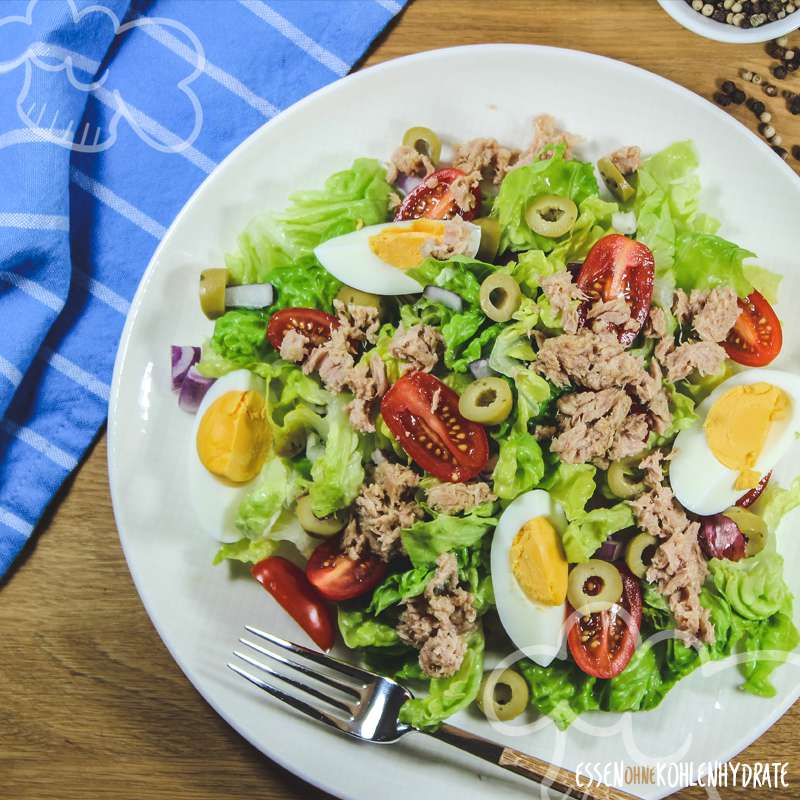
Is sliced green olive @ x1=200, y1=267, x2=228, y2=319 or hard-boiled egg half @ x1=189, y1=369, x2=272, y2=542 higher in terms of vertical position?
sliced green olive @ x1=200, y1=267, x2=228, y2=319

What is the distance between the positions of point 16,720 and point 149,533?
87 cm

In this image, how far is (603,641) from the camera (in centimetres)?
213

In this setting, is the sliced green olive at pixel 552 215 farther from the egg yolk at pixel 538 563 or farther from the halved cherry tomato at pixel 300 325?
the egg yolk at pixel 538 563

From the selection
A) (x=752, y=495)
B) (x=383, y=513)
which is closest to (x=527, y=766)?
(x=383, y=513)

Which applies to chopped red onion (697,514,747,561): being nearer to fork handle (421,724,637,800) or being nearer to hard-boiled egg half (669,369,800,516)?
hard-boiled egg half (669,369,800,516)

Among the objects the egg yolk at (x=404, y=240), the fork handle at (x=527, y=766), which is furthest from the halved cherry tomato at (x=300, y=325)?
the fork handle at (x=527, y=766)

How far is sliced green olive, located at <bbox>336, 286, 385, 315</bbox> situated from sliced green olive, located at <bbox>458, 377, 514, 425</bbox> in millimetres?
378

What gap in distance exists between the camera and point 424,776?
2.23 metres

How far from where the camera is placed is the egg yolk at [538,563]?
6.78 ft

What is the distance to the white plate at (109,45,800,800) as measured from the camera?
2221mm

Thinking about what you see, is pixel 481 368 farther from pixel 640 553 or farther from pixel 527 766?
pixel 527 766

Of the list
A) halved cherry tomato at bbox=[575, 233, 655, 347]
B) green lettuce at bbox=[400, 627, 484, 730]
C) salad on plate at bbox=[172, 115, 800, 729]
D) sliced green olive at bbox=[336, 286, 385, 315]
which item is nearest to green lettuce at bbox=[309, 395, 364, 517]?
salad on plate at bbox=[172, 115, 800, 729]

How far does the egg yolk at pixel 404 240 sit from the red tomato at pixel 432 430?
342 mm

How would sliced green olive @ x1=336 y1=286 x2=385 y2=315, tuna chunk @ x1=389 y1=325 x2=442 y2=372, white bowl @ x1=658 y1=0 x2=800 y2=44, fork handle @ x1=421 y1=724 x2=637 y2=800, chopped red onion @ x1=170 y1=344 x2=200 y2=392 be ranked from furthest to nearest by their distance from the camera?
white bowl @ x1=658 y1=0 x2=800 y2=44, chopped red onion @ x1=170 y1=344 x2=200 y2=392, sliced green olive @ x1=336 y1=286 x2=385 y2=315, tuna chunk @ x1=389 y1=325 x2=442 y2=372, fork handle @ x1=421 y1=724 x2=637 y2=800
